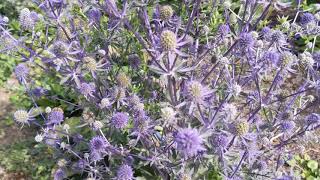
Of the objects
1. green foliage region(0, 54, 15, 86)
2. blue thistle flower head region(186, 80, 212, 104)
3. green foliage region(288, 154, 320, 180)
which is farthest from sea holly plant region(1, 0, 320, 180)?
green foliage region(0, 54, 15, 86)

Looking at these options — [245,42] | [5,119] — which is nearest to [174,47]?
[245,42]

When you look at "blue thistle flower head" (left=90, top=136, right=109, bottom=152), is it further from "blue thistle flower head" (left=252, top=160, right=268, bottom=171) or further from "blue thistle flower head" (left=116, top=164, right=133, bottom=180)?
"blue thistle flower head" (left=252, top=160, right=268, bottom=171)

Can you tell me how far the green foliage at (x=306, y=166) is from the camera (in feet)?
9.59

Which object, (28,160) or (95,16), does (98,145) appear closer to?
(95,16)

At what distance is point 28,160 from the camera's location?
311 centimetres

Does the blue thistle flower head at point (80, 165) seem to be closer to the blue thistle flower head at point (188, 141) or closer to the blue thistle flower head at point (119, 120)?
the blue thistle flower head at point (119, 120)

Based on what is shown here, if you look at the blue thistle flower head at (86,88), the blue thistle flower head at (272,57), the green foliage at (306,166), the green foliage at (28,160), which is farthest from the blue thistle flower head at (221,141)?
the green foliage at (28,160)

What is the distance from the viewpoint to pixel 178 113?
6.29 ft

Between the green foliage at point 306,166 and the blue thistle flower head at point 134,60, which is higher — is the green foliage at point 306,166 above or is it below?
below

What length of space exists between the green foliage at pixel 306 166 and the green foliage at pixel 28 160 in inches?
63.0

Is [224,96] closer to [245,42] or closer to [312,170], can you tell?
[245,42]

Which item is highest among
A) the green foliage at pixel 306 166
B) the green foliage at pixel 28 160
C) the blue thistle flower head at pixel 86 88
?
the blue thistle flower head at pixel 86 88

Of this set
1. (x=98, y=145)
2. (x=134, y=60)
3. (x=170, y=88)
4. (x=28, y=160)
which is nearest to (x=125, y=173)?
(x=98, y=145)

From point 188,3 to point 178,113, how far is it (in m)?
0.61
